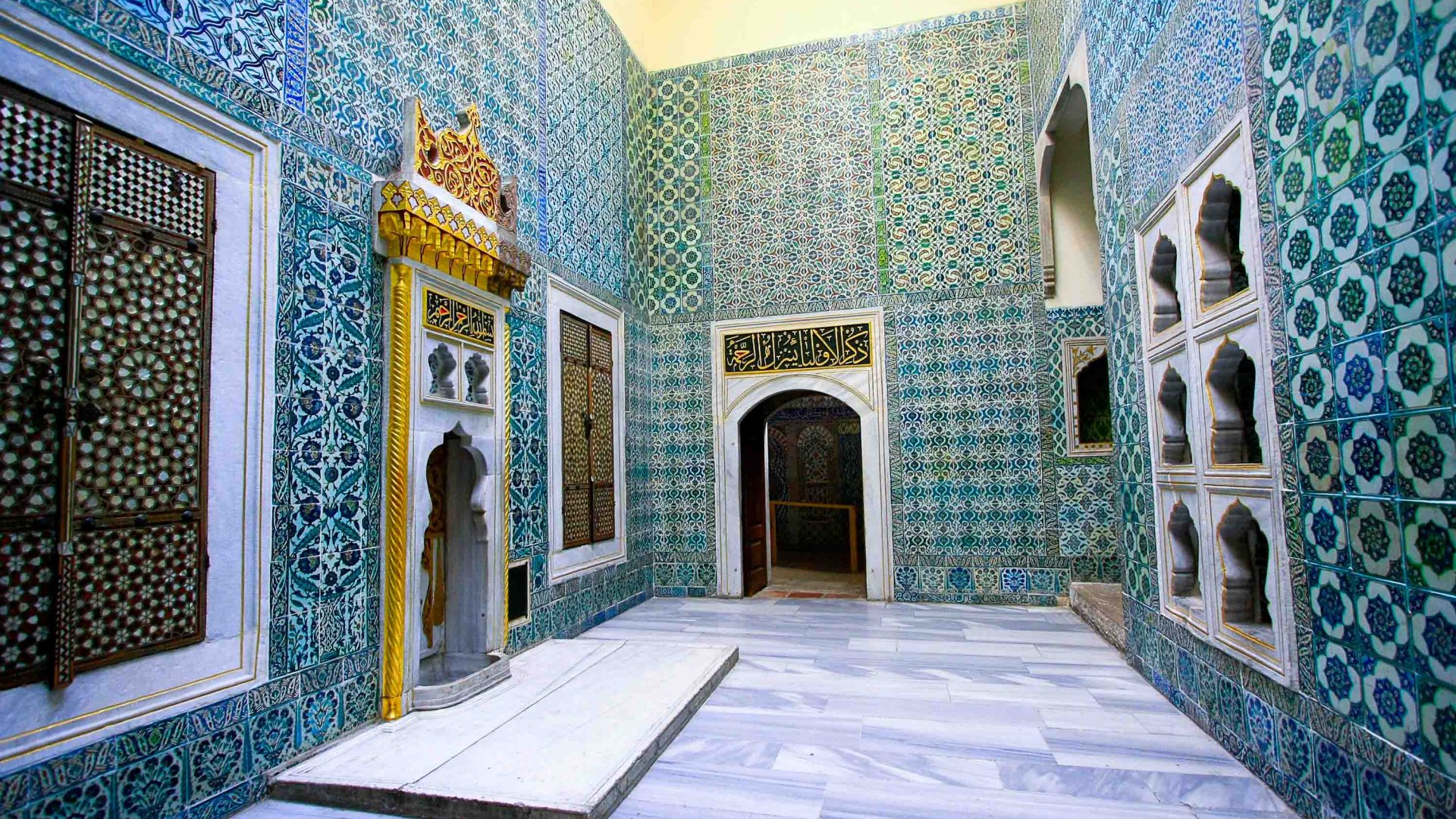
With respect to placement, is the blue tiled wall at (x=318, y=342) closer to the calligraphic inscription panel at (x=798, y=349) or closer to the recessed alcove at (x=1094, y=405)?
the calligraphic inscription panel at (x=798, y=349)

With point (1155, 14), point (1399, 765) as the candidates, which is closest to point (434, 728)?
point (1399, 765)

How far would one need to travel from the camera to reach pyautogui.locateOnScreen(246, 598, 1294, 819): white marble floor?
1.88 metres

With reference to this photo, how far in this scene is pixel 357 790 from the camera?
188 cm

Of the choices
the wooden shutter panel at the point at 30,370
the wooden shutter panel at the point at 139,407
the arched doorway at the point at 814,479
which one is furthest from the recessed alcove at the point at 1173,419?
the arched doorway at the point at 814,479

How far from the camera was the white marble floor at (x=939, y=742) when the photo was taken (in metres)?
1.88

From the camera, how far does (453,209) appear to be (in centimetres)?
271

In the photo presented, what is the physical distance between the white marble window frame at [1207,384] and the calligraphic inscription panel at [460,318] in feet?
8.20

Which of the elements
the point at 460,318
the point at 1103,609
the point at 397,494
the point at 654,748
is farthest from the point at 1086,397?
the point at 397,494

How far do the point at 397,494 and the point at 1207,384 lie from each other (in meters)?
2.57

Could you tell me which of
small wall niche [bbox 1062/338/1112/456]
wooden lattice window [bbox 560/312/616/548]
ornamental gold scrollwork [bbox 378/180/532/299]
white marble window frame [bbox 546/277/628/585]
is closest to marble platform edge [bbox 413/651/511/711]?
white marble window frame [bbox 546/277/628/585]

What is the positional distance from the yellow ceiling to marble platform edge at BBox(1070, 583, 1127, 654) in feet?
12.3

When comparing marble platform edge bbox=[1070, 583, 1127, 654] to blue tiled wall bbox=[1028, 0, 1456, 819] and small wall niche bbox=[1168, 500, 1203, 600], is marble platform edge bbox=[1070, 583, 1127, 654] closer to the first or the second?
small wall niche bbox=[1168, 500, 1203, 600]

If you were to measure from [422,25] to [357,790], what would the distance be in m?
2.64

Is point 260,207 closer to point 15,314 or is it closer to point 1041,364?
point 15,314
